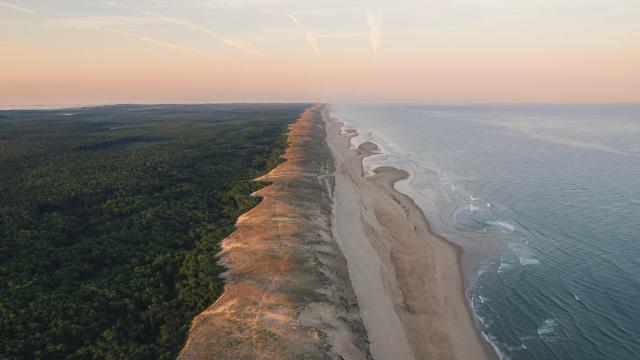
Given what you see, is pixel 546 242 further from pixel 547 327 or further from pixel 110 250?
pixel 110 250

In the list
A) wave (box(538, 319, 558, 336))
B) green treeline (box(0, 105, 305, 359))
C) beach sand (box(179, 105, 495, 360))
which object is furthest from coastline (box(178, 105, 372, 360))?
wave (box(538, 319, 558, 336))

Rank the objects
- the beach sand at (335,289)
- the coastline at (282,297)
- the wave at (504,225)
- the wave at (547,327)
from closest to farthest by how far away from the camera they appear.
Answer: the coastline at (282,297) < the beach sand at (335,289) < the wave at (547,327) < the wave at (504,225)

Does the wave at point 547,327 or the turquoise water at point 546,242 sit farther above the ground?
the turquoise water at point 546,242

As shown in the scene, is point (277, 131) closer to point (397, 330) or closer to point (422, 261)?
point (422, 261)

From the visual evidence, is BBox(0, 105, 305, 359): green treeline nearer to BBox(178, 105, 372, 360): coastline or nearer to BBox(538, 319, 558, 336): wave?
BBox(178, 105, 372, 360): coastline

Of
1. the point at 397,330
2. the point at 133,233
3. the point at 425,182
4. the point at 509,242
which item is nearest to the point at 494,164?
the point at 425,182

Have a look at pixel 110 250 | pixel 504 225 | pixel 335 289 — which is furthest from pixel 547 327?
pixel 110 250

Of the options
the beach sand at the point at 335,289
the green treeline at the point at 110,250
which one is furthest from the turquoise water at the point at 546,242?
the green treeline at the point at 110,250

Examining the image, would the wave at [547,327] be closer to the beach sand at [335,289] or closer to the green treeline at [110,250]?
the beach sand at [335,289]
